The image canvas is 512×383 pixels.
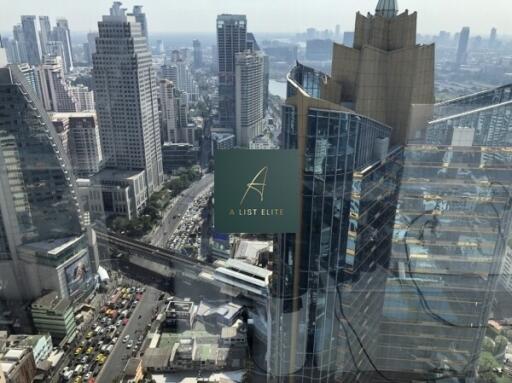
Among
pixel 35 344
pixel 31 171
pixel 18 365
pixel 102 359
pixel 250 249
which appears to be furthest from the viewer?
pixel 250 249

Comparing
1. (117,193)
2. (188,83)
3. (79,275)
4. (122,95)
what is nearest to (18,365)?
(79,275)

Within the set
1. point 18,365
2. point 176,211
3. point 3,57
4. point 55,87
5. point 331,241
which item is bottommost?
point 176,211

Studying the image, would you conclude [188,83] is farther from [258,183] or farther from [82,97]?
[258,183]

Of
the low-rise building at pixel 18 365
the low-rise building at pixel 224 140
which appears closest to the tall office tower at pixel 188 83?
the low-rise building at pixel 224 140

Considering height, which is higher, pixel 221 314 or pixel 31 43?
pixel 31 43

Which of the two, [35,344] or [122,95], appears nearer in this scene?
[35,344]

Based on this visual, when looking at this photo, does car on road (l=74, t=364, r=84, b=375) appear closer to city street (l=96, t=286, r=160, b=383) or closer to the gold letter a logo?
city street (l=96, t=286, r=160, b=383)

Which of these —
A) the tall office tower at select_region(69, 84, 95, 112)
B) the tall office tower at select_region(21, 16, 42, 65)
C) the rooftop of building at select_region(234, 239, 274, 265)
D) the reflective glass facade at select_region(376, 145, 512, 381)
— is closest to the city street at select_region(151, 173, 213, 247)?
the rooftop of building at select_region(234, 239, 274, 265)

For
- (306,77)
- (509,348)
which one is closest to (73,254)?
(306,77)
